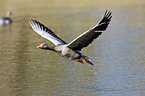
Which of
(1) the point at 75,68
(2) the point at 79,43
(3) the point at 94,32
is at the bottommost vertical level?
(1) the point at 75,68

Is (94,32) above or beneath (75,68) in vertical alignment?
above

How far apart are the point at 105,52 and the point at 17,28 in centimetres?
1595

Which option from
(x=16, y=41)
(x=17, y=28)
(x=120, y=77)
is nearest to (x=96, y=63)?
(x=120, y=77)

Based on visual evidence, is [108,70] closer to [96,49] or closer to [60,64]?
[60,64]

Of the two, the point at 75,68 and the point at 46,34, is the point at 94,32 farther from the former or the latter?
the point at 75,68

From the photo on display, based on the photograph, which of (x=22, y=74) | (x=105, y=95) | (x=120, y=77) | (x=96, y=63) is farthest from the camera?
(x=96, y=63)

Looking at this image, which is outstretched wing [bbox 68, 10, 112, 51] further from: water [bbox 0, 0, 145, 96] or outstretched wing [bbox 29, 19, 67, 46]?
water [bbox 0, 0, 145, 96]

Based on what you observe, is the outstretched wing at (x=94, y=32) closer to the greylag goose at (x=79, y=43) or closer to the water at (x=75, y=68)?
the greylag goose at (x=79, y=43)

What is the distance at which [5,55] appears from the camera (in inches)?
827

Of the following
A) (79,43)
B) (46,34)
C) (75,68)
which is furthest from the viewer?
(75,68)

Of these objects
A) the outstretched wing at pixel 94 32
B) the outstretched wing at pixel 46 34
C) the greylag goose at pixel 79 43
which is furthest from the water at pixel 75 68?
the outstretched wing at pixel 94 32

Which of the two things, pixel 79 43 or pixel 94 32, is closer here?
pixel 94 32

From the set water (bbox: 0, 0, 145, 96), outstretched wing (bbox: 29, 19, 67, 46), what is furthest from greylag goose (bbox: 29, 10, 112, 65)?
water (bbox: 0, 0, 145, 96)

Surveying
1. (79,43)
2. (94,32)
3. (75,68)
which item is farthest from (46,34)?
(75,68)
